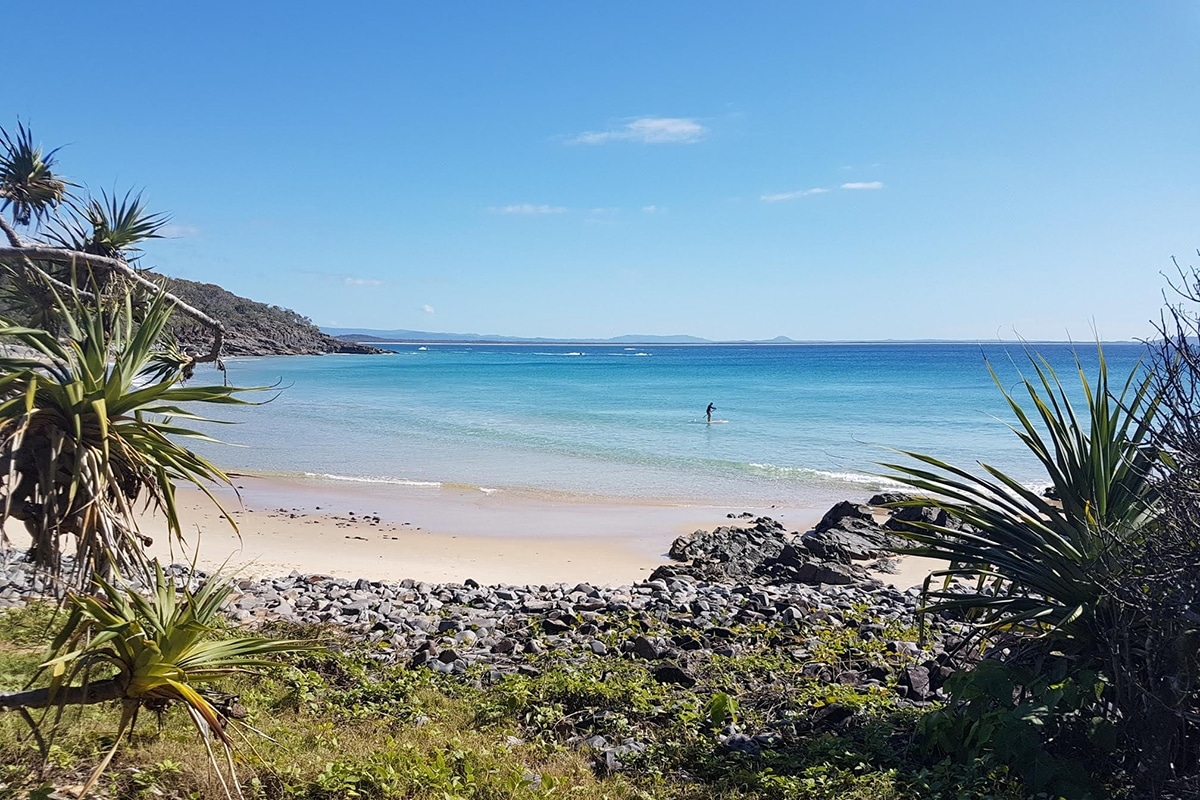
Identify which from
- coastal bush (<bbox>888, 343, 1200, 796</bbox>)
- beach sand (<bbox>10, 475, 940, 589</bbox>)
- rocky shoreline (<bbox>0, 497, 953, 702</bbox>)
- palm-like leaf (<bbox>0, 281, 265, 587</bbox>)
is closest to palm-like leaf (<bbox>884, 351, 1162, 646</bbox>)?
coastal bush (<bbox>888, 343, 1200, 796</bbox>)

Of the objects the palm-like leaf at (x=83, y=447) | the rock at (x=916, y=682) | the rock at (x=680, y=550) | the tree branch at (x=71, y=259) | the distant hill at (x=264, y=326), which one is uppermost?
the distant hill at (x=264, y=326)

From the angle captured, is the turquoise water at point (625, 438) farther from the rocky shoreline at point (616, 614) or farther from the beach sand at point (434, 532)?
the rocky shoreline at point (616, 614)

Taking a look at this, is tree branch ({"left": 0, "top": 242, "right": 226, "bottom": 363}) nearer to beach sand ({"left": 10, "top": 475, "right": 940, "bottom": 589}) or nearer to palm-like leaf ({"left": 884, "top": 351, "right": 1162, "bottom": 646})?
palm-like leaf ({"left": 884, "top": 351, "right": 1162, "bottom": 646})

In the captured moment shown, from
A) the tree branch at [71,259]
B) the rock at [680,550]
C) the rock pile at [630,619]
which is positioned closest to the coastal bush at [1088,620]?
the rock pile at [630,619]

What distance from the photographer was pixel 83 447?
365 centimetres

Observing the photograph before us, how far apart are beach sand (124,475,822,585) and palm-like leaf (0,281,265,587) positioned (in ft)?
22.1

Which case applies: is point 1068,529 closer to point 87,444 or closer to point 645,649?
point 645,649

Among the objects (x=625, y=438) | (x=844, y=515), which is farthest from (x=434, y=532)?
(x=625, y=438)

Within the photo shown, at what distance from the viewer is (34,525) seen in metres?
3.75

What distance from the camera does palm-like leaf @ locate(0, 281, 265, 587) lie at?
3.60 m

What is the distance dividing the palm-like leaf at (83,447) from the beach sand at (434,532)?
674 cm

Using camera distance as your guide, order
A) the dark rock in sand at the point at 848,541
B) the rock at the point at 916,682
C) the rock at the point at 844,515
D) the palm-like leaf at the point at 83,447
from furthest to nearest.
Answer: the rock at the point at 844,515
the dark rock in sand at the point at 848,541
the rock at the point at 916,682
the palm-like leaf at the point at 83,447

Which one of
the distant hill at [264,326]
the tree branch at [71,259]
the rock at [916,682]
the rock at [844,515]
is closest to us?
the tree branch at [71,259]

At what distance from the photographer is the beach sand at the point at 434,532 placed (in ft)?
42.9
